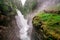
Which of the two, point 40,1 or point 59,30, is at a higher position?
point 40,1

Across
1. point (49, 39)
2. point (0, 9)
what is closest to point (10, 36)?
point (0, 9)

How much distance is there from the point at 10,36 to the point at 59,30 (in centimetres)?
652

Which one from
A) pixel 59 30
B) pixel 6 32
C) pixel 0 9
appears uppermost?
pixel 0 9

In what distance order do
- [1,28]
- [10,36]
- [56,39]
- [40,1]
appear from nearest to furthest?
[56,39] < [1,28] < [10,36] < [40,1]

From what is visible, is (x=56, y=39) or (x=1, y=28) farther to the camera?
(x=1, y=28)

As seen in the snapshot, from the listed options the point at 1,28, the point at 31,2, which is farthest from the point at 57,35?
the point at 31,2

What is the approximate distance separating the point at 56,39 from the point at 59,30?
0.86 meters

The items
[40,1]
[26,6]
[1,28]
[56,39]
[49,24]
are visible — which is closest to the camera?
[56,39]

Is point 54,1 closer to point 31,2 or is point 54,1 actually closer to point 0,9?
point 31,2

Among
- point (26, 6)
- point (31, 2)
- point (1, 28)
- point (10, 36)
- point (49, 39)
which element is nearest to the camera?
point (49, 39)

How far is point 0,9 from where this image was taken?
13.7 metres

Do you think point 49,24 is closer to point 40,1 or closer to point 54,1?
point 54,1

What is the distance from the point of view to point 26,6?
82.5 ft

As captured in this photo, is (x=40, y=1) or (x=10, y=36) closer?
(x=10, y=36)
